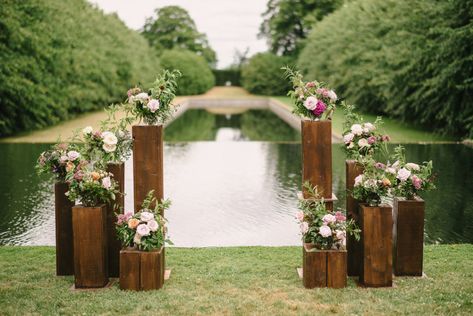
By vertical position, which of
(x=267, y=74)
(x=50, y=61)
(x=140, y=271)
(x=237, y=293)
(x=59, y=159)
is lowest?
(x=237, y=293)

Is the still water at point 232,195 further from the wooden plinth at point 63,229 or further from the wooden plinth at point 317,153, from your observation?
the wooden plinth at point 317,153

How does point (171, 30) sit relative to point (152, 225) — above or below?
above

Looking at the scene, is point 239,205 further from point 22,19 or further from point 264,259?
point 22,19

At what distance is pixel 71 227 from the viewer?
5641 mm

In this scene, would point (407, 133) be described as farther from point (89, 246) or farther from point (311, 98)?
point (89, 246)

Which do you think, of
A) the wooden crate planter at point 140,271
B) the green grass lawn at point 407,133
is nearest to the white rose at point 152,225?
the wooden crate planter at point 140,271

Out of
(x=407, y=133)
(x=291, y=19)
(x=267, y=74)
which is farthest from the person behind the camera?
(x=291, y=19)

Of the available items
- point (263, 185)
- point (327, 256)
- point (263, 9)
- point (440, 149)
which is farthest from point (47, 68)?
point (263, 9)

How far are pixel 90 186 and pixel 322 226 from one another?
2.07 meters

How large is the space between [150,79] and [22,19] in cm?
1898

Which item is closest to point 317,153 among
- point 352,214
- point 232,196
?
point 352,214

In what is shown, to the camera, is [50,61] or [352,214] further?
[50,61]

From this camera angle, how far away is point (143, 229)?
5113mm

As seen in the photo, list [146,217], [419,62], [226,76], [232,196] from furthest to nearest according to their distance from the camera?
[226,76] → [419,62] → [232,196] → [146,217]
